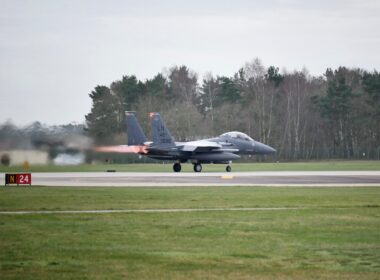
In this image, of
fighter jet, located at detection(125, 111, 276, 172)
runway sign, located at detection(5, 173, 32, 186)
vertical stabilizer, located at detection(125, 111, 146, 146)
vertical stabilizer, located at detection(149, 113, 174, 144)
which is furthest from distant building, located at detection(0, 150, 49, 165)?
vertical stabilizer, located at detection(149, 113, 174, 144)

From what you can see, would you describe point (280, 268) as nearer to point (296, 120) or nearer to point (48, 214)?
point (48, 214)

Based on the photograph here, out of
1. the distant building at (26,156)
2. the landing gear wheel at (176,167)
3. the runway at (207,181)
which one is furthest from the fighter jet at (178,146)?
the distant building at (26,156)

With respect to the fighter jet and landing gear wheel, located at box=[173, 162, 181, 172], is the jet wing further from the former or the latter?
landing gear wheel, located at box=[173, 162, 181, 172]

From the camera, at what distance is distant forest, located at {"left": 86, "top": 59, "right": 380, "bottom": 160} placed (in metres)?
120

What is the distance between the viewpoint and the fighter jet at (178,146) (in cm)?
6575

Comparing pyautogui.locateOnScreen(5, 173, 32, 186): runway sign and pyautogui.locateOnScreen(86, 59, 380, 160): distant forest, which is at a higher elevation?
pyautogui.locateOnScreen(86, 59, 380, 160): distant forest

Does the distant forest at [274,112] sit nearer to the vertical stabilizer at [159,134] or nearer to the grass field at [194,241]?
the vertical stabilizer at [159,134]

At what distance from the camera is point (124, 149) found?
195 feet

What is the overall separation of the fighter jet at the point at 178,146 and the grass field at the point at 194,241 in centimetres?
3285

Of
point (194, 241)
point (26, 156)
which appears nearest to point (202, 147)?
point (26, 156)

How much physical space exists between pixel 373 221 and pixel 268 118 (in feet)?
355

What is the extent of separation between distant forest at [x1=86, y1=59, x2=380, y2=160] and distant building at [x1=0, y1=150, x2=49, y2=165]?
2284 inches

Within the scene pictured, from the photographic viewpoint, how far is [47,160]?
50406 mm

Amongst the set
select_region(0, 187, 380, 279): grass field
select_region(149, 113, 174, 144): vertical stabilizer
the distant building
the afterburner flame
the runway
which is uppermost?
select_region(149, 113, 174, 144): vertical stabilizer
